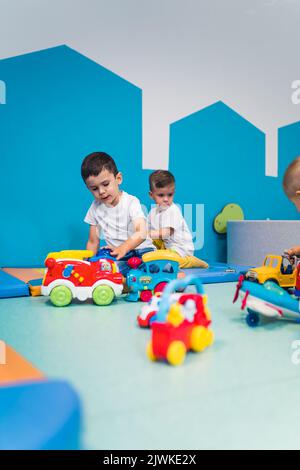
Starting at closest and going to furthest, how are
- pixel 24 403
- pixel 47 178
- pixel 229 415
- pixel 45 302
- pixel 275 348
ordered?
1. pixel 24 403
2. pixel 229 415
3. pixel 275 348
4. pixel 45 302
5. pixel 47 178

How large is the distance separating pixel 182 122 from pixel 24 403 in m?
2.24

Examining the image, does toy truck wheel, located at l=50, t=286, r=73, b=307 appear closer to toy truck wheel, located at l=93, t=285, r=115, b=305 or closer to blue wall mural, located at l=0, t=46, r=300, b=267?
toy truck wheel, located at l=93, t=285, r=115, b=305

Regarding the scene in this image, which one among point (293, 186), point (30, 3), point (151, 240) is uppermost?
point (30, 3)

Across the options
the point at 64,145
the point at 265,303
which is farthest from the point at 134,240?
the point at 64,145

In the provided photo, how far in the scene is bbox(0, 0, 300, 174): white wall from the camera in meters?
2.22

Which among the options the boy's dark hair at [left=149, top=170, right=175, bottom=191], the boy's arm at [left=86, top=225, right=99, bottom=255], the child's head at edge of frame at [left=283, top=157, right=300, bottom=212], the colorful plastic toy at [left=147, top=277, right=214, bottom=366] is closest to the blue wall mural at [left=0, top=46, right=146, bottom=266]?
the boy's dark hair at [left=149, top=170, right=175, bottom=191]

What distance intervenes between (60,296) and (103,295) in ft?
0.44

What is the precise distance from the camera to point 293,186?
4.10ft

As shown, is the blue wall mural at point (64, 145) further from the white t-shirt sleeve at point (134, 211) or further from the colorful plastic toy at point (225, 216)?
the white t-shirt sleeve at point (134, 211)

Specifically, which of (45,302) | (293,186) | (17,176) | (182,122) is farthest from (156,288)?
(182,122)

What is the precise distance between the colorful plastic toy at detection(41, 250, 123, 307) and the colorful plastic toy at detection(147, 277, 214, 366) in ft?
1.57

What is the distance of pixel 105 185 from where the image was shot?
5.81 ft

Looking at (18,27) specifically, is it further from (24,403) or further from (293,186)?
(24,403)

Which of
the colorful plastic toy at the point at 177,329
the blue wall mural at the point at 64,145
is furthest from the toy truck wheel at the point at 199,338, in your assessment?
the blue wall mural at the point at 64,145
